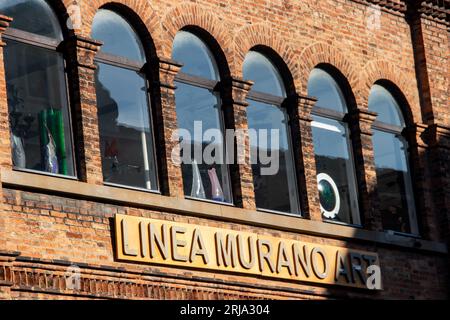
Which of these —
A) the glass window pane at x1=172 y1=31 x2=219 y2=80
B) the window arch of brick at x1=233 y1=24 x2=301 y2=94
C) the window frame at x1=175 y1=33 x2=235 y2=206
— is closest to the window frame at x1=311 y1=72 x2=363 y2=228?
the window arch of brick at x1=233 y1=24 x2=301 y2=94

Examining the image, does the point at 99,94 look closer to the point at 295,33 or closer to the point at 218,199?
the point at 218,199

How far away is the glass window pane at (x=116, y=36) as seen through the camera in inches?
902

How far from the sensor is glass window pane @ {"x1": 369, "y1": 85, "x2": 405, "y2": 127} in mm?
27688

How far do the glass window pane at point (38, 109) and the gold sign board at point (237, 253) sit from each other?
1347 mm

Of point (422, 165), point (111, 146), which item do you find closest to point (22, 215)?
point (111, 146)

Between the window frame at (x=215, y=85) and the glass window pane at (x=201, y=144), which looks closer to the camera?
the glass window pane at (x=201, y=144)

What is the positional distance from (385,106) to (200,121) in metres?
4.99

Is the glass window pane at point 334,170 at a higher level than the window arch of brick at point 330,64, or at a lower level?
lower

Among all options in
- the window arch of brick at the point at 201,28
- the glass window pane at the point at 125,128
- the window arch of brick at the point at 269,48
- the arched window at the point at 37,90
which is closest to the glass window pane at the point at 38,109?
the arched window at the point at 37,90

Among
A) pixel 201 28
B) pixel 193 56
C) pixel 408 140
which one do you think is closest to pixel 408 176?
pixel 408 140

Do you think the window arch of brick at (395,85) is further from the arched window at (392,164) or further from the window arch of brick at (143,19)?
the window arch of brick at (143,19)

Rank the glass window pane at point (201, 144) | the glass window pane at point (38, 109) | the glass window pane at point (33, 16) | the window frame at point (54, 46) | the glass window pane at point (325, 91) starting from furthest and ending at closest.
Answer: the glass window pane at point (325, 91), the glass window pane at point (201, 144), the glass window pane at point (33, 16), the window frame at point (54, 46), the glass window pane at point (38, 109)

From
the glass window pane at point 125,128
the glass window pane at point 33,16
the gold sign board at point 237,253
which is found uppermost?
the glass window pane at point 33,16

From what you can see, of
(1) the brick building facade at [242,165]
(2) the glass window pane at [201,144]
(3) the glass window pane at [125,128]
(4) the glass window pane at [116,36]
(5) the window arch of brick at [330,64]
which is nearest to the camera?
(1) the brick building facade at [242,165]
